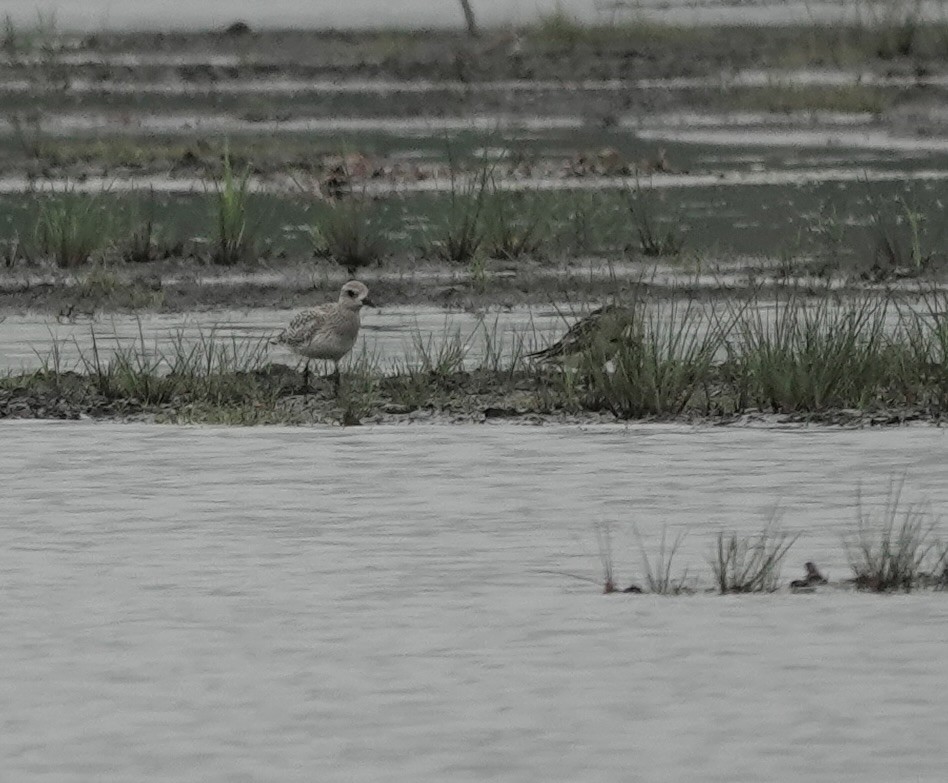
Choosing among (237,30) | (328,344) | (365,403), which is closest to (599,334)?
(365,403)

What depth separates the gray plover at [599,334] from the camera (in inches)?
498

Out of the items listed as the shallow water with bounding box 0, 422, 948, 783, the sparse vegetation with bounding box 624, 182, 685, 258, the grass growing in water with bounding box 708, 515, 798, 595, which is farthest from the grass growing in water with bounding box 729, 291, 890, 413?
the sparse vegetation with bounding box 624, 182, 685, 258

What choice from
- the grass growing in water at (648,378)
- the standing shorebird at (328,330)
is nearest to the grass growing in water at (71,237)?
the standing shorebird at (328,330)

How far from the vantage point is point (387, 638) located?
26.6 feet

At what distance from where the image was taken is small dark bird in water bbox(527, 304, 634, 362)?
12648 mm

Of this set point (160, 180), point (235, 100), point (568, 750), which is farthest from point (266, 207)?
point (568, 750)

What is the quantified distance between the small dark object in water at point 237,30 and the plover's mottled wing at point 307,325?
3075cm

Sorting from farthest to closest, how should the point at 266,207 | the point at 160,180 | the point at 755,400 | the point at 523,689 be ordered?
the point at 160,180 < the point at 266,207 < the point at 755,400 < the point at 523,689

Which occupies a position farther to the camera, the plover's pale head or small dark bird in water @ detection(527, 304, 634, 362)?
the plover's pale head

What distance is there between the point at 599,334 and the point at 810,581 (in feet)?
13.1

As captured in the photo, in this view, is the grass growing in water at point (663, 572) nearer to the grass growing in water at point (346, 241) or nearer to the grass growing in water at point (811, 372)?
the grass growing in water at point (811, 372)

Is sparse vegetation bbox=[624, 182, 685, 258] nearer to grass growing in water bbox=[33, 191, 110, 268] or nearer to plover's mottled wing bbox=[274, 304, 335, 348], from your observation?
grass growing in water bbox=[33, 191, 110, 268]

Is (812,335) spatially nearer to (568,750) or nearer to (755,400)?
(755,400)

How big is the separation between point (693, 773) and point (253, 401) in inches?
240
